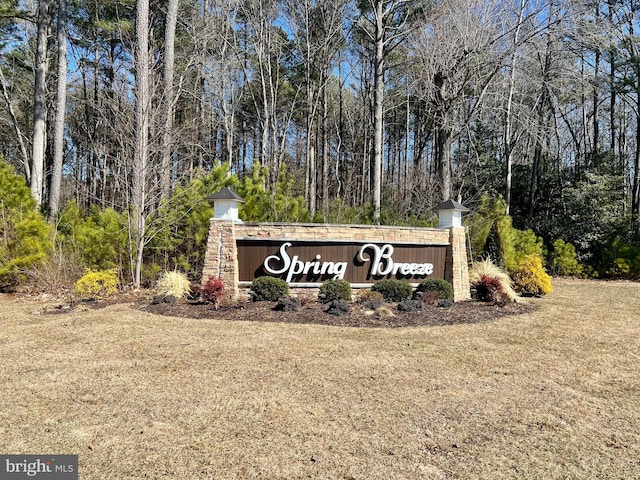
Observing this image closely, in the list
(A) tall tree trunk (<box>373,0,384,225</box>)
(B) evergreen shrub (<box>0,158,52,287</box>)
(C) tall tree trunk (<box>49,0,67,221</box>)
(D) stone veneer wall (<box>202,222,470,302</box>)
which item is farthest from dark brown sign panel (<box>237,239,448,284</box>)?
(C) tall tree trunk (<box>49,0,67,221</box>)

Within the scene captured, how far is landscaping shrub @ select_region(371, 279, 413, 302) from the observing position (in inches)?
335

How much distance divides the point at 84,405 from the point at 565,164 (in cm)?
2660

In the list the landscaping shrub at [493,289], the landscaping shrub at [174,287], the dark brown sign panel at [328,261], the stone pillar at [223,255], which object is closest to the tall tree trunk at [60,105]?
the landscaping shrub at [174,287]

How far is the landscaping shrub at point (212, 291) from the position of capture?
755 centimetres

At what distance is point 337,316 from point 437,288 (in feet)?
8.71

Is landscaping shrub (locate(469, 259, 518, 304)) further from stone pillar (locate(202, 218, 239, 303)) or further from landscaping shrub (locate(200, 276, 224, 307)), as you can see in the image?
landscaping shrub (locate(200, 276, 224, 307))

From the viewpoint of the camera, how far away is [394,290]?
8508 mm

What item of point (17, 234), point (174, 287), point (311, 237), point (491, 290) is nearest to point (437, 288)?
point (491, 290)

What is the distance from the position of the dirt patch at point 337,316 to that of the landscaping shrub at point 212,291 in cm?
13

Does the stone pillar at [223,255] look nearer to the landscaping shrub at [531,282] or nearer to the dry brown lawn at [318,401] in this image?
the dry brown lawn at [318,401]

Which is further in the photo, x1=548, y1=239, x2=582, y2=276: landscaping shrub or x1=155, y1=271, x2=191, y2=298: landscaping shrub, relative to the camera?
x1=548, y1=239, x2=582, y2=276: landscaping shrub

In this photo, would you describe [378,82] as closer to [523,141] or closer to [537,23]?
[537,23]

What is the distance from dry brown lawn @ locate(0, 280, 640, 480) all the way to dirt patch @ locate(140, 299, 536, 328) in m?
0.51

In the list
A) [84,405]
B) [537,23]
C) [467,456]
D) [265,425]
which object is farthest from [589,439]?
[537,23]
